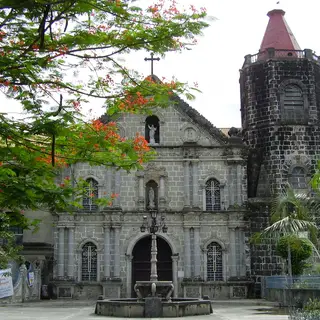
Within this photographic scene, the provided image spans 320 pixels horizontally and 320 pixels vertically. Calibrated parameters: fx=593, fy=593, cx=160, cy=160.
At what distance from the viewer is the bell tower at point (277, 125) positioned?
99.8 ft

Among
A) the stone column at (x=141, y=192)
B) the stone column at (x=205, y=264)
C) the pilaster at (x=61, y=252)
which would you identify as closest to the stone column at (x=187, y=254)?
the stone column at (x=205, y=264)

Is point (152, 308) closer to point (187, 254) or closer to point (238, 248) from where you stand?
point (187, 254)

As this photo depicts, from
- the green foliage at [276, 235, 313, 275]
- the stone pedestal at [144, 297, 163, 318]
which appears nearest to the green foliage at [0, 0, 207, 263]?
the stone pedestal at [144, 297, 163, 318]

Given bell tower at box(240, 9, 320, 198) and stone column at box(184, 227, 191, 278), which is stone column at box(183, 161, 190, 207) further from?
bell tower at box(240, 9, 320, 198)

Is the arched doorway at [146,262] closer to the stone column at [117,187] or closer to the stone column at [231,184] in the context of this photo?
the stone column at [117,187]

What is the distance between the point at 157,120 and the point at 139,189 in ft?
12.6

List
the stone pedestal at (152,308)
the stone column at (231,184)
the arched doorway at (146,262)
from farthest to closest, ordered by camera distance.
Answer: the stone column at (231,184) < the arched doorway at (146,262) < the stone pedestal at (152,308)

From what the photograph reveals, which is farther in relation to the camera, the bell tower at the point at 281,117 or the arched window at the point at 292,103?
the arched window at the point at 292,103

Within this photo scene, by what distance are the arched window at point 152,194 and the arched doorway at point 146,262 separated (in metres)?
1.75

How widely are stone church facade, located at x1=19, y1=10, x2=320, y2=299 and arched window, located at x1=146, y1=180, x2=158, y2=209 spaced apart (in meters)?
0.05

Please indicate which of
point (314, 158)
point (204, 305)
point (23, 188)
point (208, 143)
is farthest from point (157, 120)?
point (23, 188)

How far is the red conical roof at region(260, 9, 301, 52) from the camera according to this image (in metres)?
32.6

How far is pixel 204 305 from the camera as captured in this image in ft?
66.6

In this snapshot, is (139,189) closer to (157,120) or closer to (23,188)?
(157,120)
